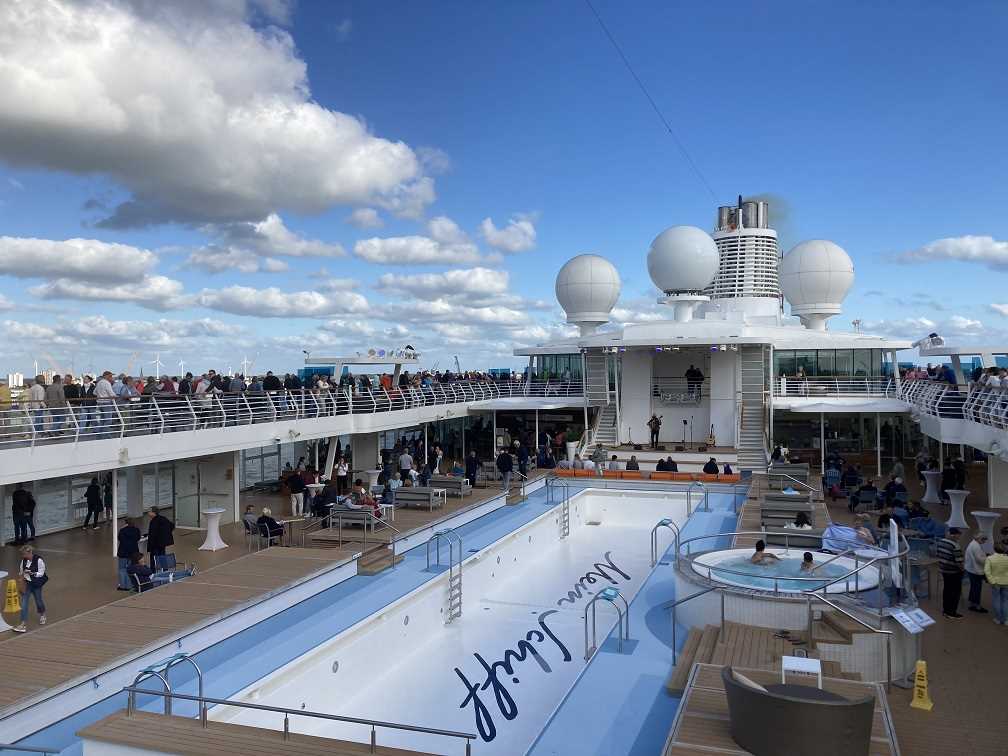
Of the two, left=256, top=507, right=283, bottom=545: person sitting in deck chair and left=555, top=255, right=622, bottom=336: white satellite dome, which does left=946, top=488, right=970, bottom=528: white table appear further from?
left=555, top=255, right=622, bottom=336: white satellite dome

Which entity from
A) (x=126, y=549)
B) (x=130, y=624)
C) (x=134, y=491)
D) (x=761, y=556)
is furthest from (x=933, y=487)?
(x=134, y=491)

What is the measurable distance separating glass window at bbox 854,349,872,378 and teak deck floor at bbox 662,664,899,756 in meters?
22.8

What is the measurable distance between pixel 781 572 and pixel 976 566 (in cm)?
251

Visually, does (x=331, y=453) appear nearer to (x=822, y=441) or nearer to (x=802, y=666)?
(x=822, y=441)

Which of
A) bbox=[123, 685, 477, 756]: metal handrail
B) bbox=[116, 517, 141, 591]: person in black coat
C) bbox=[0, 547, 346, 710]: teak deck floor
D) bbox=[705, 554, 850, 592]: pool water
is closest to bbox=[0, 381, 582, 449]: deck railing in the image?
bbox=[116, 517, 141, 591]: person in black coat

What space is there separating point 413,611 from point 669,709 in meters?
4.51

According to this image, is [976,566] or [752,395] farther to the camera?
[752,395]

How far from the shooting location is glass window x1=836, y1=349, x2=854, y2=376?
2698 centimetres

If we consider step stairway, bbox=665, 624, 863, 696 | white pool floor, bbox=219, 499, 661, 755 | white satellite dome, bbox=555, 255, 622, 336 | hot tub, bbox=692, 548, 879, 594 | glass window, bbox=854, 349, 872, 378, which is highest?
white satellite dome, bbox=555, 255, 622, 336

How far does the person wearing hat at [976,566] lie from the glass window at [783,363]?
17.2 meters

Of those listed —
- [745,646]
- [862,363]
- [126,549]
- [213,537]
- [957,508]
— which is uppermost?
[862,363]

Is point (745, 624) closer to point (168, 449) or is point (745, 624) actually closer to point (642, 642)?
point (642, 642)

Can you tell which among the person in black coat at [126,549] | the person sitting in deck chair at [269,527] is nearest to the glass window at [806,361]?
the person sitting in deck chair at [269,527]

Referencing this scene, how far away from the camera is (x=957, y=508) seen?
15266 mm
